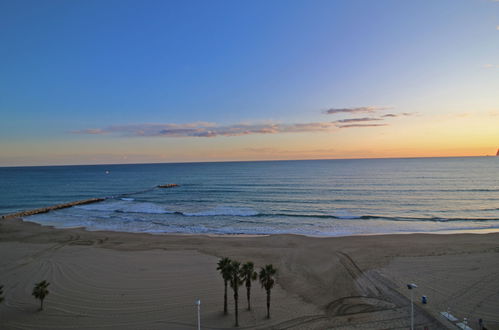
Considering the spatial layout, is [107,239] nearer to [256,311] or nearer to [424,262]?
[256,311]

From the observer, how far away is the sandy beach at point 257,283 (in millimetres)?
15836

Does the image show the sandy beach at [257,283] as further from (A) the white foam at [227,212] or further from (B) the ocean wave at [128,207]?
(B) the ocean wave at [128,207]

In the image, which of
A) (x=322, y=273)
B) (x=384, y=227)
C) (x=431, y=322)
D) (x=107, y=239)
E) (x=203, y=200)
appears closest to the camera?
(x=431, y=322)

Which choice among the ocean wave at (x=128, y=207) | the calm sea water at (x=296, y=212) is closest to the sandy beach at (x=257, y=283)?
the calm sea water at (x=296, y=212)

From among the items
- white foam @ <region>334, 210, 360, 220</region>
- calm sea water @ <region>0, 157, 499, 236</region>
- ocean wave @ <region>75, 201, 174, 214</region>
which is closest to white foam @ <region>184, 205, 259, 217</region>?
calm sea water @ <region>0, 157, 499, 236</region>

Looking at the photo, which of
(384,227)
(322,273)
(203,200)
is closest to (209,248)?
(322,273)

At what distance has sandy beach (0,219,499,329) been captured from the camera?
52.0 feet

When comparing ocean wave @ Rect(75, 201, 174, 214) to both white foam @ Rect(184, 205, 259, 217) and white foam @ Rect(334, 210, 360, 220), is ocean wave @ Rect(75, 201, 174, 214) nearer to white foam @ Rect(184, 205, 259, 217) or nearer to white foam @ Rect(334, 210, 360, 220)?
white foam @ Rect(184, 205, 259, 217)

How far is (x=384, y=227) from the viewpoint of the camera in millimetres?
36500

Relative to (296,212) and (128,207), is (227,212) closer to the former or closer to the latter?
(296,212)

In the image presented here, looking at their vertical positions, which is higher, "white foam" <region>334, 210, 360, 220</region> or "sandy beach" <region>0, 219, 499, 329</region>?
"white foam" <region>334, 210, 360, 220</region>

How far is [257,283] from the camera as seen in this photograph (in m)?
19.9

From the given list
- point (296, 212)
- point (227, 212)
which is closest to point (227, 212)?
point (227, 212)

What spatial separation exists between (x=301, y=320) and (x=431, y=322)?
731 cm
